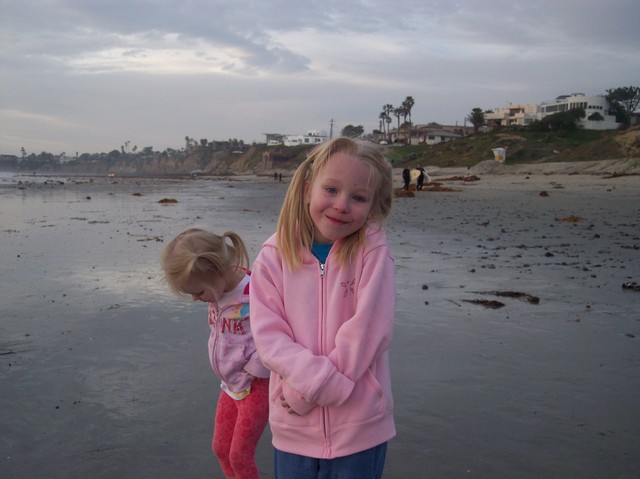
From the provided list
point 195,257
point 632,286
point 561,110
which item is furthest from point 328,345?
point 561,110

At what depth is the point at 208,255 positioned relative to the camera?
2.61m

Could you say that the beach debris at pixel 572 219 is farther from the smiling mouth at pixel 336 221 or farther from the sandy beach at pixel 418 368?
the smiling mouth at pixel 336 221

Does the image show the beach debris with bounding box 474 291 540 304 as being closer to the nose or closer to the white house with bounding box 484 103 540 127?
the nose

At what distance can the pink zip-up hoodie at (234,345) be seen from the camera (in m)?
2.58

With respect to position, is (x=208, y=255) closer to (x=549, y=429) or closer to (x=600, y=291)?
(x=549, y=429)

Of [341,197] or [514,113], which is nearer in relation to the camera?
[341,197]

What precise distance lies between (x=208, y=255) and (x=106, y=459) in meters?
1.11

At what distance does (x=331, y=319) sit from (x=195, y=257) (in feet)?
2.80

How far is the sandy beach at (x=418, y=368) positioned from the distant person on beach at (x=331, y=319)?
84 centimetres

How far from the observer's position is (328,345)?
198 cm

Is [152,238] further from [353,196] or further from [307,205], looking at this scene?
[353,196]

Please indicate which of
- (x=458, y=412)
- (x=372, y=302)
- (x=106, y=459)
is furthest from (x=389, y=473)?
(x=106, y=459)

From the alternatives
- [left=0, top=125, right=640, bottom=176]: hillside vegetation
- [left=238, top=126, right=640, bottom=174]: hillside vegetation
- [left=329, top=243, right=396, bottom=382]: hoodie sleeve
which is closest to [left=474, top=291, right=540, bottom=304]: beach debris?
[left=0, top=125, right=640, bottom=176]: hillside vegetation

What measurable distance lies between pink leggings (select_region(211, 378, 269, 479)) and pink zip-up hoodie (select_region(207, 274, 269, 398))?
57 mm
